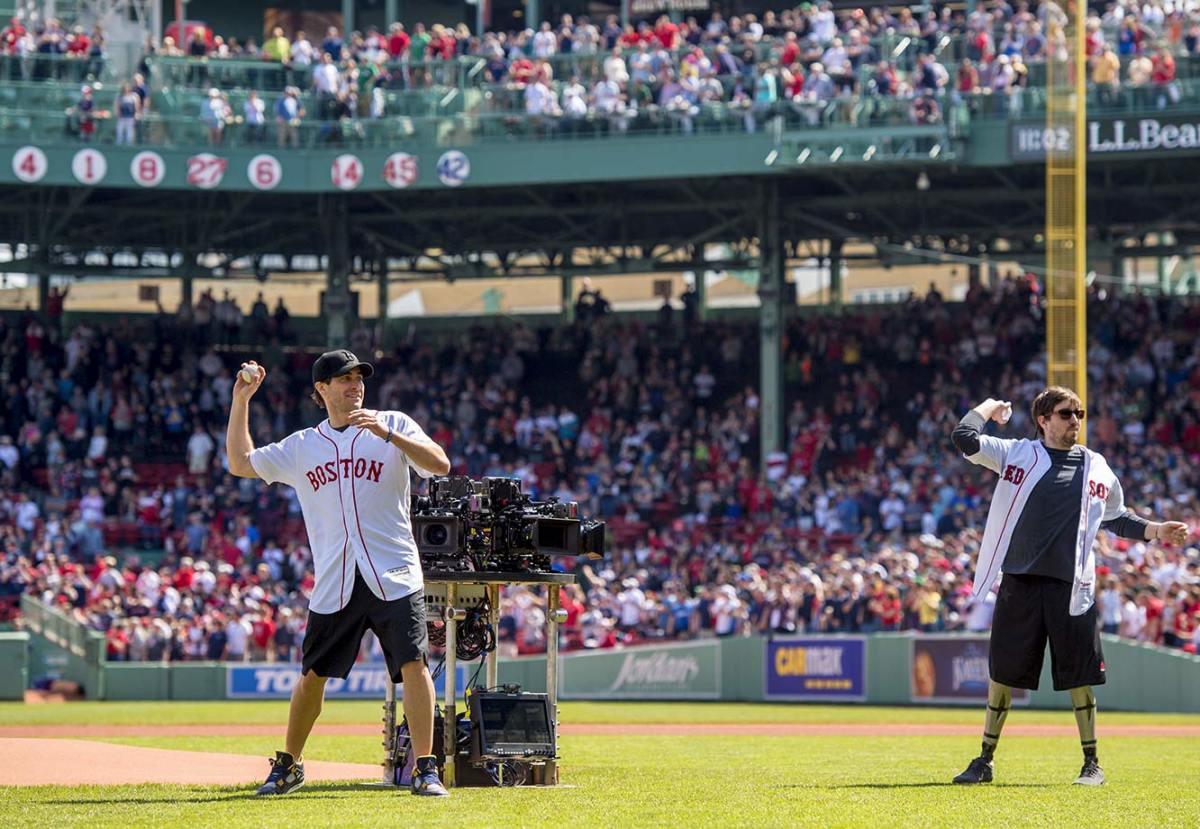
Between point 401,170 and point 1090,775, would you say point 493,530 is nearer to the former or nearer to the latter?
point 1090,775

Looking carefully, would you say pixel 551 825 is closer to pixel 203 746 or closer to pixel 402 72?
pixel 203 746

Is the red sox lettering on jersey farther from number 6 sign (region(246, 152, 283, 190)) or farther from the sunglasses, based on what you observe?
number 6 sign (region(246, 152, 283, 190))

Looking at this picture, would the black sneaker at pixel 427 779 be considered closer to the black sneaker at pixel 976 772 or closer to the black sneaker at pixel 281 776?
the black sneaker at pixel 281 776

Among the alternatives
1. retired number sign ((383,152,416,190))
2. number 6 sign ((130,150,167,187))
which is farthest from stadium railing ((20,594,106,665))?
retired number sign ((383,152,416,190))

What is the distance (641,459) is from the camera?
3294cm

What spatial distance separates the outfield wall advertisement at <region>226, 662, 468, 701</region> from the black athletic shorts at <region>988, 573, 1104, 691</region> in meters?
17.5

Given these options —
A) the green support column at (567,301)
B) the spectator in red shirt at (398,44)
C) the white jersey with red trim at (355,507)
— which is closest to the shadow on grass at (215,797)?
the white jersey with red trim at (355,507)

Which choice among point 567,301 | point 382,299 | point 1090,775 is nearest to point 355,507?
point 1090,775

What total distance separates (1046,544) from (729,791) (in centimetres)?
191

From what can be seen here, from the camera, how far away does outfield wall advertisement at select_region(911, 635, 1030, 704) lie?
23406 millimetres

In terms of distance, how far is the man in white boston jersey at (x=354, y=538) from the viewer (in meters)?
8.30

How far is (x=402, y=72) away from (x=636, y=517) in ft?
28.1

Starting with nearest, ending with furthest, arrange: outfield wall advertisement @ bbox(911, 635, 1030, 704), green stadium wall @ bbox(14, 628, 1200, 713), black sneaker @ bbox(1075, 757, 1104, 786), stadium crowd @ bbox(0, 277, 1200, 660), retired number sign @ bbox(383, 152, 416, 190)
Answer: black sneaker @ bbox(1075, 757, 1104, 786) < green stadium wall @ bbox(14, 628, 1200, 713) < outfield wall advertisement @ bbox(911, 635, 1030, 704) < stadium crowd @ bbox(0, 277, 1200, 660) < retired number sign @ bbox(383, 152, 416, 190)

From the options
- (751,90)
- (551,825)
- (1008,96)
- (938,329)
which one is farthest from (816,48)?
(551,825)
